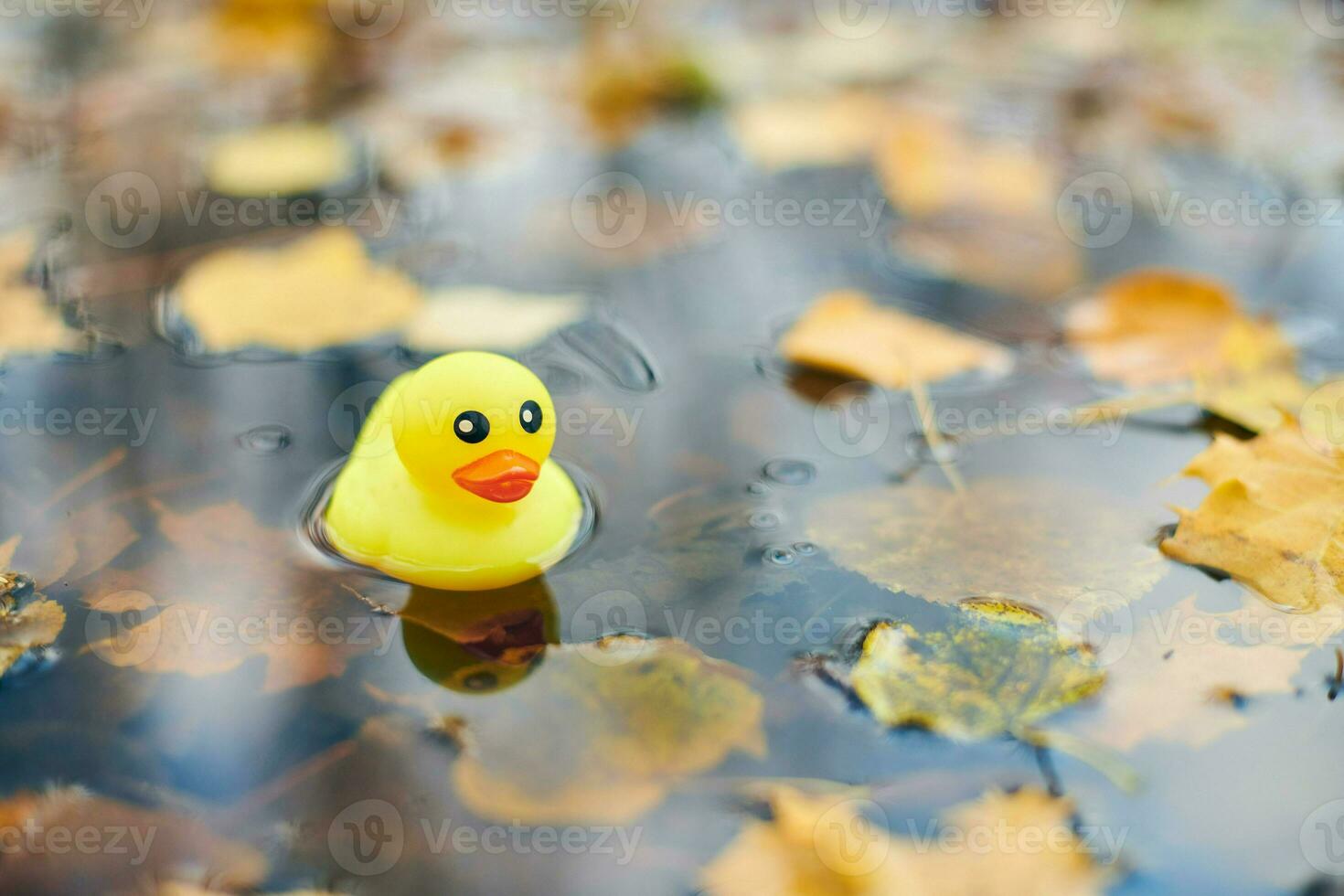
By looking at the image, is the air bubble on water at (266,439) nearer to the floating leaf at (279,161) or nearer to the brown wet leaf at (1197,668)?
the floating leaf at (279,161)

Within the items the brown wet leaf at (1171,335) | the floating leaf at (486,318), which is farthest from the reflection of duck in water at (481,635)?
→ the brown wet leaf at (1171,335)

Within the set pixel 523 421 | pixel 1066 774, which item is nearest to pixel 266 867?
pixel 523 421

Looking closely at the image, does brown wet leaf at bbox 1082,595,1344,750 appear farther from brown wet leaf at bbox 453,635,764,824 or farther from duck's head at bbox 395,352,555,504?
duck's head at bbox 395,352,555,504

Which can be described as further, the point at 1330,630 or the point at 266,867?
the point at 1330,630

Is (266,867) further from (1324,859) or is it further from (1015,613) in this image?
(1324,859)

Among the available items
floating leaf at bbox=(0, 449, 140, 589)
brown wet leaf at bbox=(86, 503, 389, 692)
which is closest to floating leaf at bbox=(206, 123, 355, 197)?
floating leaf at bbox=(0, 449, 140, 589)

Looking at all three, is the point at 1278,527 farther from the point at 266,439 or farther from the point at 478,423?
the point at 266,439

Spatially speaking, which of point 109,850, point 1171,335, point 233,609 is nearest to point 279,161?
point 233,609
